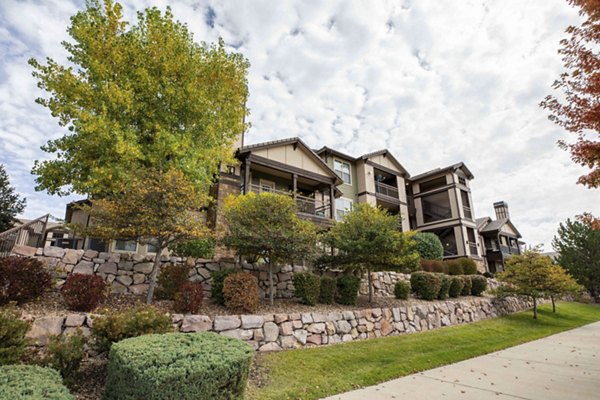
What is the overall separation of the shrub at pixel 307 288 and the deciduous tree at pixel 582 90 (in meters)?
6.45

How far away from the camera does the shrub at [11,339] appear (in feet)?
12.6

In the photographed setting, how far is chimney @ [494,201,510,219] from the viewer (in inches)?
1272

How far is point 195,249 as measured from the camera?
31.8 ft

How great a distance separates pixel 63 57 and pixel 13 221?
701 cm

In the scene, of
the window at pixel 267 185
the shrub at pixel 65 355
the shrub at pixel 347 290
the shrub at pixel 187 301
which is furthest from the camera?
the window at pixel 267 185

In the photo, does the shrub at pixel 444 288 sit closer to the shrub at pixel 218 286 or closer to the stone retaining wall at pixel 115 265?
the stone retaining wall at pixel 115 265

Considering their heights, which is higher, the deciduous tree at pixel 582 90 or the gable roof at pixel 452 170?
the gable roof at pixel 452 170

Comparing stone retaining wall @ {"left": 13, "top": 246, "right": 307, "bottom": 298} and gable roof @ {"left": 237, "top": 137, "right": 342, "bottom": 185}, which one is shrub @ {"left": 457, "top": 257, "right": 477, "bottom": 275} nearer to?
gable roof @ {"left": 237, "top": 137, "right": 342, "bottom": 185}

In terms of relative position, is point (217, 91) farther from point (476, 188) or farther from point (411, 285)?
point (476, 188)

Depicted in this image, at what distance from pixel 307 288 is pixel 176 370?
5.87m

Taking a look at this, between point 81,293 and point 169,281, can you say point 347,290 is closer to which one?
point 169,281

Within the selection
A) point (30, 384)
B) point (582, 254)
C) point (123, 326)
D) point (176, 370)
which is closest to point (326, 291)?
point (123, 326)

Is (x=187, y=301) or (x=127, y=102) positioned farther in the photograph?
(x=127, y=102)

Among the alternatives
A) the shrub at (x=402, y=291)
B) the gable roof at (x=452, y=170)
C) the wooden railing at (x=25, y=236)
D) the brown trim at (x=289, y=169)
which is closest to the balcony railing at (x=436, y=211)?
the gable roof at (x=452, y=170)
